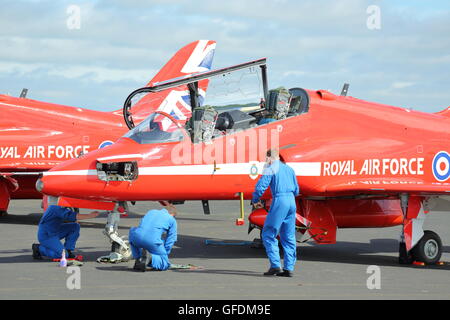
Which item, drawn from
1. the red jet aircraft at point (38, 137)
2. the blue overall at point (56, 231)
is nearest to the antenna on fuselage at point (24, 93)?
the red jet aircraft at point (38, 137)

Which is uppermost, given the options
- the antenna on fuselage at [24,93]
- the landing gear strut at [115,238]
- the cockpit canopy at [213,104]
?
the antenna on fuselage at [24,93]

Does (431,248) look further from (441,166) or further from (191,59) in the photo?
(191,59)

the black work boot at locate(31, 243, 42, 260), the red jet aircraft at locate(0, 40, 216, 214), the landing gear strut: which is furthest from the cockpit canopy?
the red jet aircraft at locate(0, 40, 216, 214)

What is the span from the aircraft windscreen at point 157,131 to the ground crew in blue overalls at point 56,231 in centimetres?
146

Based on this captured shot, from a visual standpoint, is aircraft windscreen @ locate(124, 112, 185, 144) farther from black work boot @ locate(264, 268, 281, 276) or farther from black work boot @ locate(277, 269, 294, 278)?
black work boot @ locate(277, 269, 294, 278)

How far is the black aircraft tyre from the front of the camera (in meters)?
13.2

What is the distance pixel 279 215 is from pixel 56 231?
3999 mm

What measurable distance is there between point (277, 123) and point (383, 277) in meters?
3.38

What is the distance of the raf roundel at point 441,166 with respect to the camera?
1463 centimetres

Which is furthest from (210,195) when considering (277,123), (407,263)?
(407,263)

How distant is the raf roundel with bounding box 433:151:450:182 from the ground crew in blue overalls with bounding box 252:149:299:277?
436cm

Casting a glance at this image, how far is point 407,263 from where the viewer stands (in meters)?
13.3

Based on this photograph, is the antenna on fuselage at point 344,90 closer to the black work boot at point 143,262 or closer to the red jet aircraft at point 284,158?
the red jet aircraft at point 284,158

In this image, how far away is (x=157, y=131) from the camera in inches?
507
